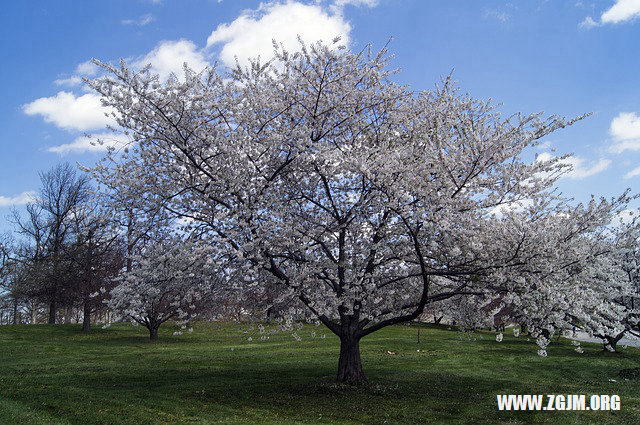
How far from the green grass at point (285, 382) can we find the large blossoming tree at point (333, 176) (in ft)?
9.93

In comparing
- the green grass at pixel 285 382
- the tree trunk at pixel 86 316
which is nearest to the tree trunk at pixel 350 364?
the green grass at pixel 285 382

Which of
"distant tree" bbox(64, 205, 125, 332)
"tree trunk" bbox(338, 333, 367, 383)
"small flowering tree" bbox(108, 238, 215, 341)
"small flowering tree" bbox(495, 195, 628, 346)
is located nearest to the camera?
"small flowering tree" bbox(495, 195, 628, 346)

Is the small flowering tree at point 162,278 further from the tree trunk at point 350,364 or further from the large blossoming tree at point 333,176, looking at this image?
the tree trunk at point 350,364

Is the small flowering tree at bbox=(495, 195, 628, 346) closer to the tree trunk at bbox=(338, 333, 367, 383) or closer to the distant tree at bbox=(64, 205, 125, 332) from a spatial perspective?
the tree trunk at bbox=(338, 333, 367, 383)

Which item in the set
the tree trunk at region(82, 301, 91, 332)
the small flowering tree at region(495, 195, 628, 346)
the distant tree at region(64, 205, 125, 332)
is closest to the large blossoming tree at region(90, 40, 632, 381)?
the small flowering tree at region(495, 195, 628, 346)

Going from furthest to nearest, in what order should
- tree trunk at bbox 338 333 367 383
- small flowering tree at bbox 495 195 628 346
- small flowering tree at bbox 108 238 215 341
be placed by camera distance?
tree trunk at bbox 338 333 367 383, small flowering tree at bbox 108 238 215 341, small flowering tree at bbox 495 195 628 346

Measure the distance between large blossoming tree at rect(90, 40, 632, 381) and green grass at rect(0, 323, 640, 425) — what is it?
3.03 metres

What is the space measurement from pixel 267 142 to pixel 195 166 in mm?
2232

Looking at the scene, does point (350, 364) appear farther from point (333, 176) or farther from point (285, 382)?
point (333, 176)

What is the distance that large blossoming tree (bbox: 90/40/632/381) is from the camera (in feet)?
46.3

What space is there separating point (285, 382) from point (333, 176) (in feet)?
27.8

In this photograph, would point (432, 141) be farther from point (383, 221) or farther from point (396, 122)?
point (383, 221)

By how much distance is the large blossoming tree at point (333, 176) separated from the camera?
1412cm

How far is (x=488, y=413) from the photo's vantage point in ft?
49.3
